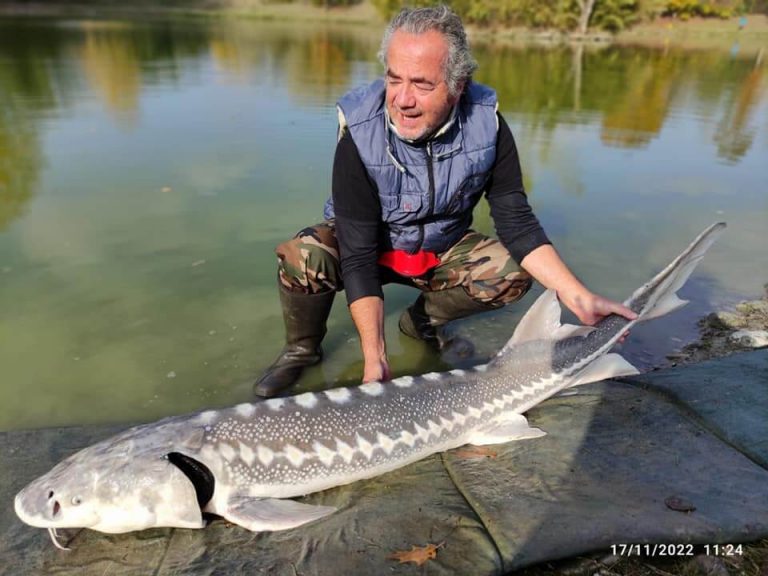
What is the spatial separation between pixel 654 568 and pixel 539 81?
1879cm

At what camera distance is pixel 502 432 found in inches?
110

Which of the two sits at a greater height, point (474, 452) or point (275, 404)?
point (275, 404)

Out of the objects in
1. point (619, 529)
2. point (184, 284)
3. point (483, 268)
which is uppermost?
point (483, 268)

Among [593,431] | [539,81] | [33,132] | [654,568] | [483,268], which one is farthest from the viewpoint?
[539,81]

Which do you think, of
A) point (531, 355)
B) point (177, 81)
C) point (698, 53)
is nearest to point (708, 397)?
point (531, 355)

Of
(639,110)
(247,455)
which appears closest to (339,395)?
(247,455)

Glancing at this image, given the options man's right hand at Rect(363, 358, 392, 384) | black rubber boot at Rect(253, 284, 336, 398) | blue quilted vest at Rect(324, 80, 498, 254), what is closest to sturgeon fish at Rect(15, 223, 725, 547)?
man's right hand at Rect(363, 358, 392, 384)

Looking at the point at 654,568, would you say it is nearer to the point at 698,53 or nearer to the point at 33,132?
the point at 33,132

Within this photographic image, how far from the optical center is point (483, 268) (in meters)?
3.50

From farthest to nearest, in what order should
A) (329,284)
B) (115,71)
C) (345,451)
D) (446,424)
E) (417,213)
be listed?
(115,71)
(329,284)
(417,213)
(446,424)
(345,451)

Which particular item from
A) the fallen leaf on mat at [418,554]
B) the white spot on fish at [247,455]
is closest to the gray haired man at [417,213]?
the white spot on fish at [247,455]

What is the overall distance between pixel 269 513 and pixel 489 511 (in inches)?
34.7

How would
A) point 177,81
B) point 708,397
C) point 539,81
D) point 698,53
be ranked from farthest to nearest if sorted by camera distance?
point 698,53 → point 539,81 → point 177,81 → point 708,397

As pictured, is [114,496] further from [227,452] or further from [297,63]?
[297,63]
